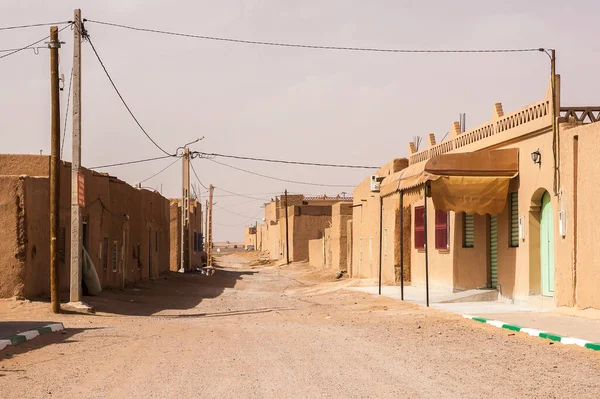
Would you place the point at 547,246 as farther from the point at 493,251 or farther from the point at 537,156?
the point at 493,251

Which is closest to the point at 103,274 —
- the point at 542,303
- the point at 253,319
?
the point at 253,319

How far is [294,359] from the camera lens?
423 inches

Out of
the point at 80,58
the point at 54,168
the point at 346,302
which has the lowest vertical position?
the point at 346,302

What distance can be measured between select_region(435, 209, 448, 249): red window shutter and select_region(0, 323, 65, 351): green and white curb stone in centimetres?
1189

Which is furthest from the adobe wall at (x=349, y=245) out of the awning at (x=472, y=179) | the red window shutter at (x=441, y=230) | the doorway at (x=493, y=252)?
the awning at (x=472, y=179)

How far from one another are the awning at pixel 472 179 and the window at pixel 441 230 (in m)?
4.46

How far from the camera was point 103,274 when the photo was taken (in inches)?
1019

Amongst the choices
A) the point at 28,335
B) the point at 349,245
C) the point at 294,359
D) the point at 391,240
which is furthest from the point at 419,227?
the point at 294,359

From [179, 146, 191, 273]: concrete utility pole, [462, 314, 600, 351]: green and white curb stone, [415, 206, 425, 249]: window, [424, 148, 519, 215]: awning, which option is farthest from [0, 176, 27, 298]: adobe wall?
[179, 146, 191, 273]: concrete utility pole

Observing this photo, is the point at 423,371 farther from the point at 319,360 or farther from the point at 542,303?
the point at 542,303

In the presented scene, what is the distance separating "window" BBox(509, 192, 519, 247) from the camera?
19188 millimetres

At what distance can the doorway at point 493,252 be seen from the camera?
2058 cm

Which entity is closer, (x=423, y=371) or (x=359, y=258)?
(x=423, y=371)

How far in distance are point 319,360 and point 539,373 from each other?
2784 millimetres
